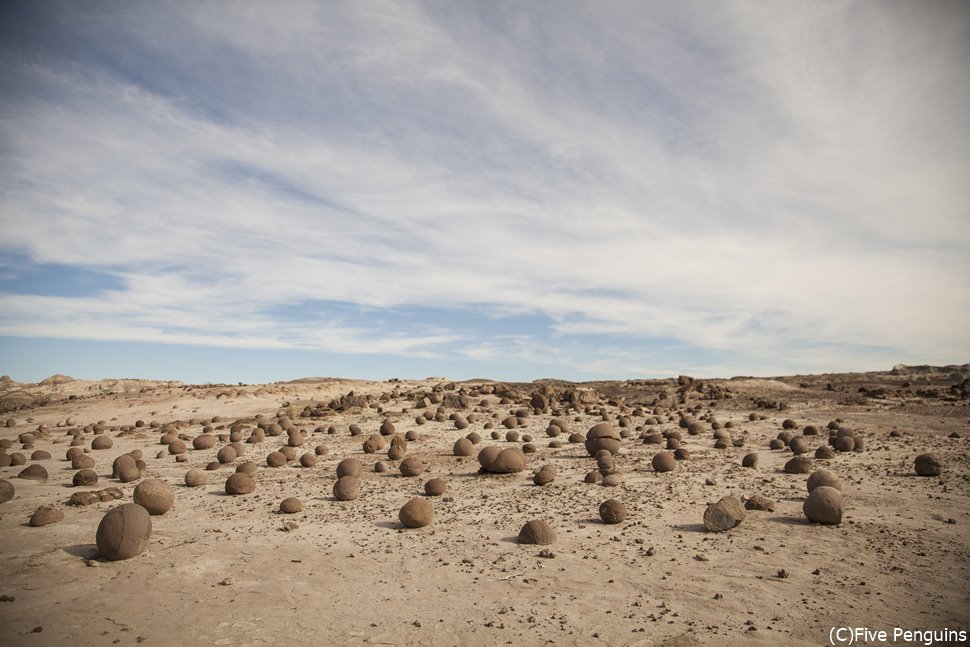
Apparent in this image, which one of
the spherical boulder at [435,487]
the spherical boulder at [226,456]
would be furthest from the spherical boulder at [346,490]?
the spherical boulder at [226,456]

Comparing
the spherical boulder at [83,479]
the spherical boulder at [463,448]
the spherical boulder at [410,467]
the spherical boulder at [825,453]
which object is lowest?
the spherical boulder at [83,479]

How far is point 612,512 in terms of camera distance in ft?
29.3

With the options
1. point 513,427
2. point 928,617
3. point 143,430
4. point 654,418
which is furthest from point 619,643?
point 143,430

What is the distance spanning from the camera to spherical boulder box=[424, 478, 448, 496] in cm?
1105

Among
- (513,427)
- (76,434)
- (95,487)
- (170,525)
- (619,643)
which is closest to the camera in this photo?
(619,643)

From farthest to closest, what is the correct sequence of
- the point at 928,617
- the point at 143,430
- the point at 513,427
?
the point at 143,430 → the point at 513,427 → the point at 928,617

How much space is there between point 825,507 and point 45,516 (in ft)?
40.3

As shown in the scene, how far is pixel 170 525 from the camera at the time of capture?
955cm

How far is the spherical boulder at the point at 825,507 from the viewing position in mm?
8664

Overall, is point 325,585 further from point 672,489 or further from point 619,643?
point 672,489

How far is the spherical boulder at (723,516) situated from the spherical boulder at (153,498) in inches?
356

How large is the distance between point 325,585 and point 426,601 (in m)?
1.37

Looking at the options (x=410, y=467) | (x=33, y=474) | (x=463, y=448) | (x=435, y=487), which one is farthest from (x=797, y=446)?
(x=33, y=474)

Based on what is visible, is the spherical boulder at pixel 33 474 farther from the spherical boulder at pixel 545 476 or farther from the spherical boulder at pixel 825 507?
the spherical boulder at pixel 825 507
